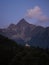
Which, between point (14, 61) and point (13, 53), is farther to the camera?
point (13, 53)

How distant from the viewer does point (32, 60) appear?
7181cm

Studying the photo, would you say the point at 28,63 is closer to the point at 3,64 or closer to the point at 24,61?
the point at 24,61

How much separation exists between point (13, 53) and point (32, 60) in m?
17.4

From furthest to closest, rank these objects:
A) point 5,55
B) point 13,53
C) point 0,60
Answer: point 13,53 → point 5,55 → point 0,60

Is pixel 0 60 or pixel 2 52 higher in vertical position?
pixel 2 52

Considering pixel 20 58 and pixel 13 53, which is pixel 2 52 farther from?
pixel 20 58

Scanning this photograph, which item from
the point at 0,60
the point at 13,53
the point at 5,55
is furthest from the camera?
the point at 13,53

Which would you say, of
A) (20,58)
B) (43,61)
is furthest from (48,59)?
(20,58)

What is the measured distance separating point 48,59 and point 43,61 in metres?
3.25

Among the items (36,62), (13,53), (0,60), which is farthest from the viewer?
(13,53)

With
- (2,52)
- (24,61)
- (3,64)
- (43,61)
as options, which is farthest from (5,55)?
(43,61)

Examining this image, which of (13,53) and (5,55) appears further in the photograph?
(13,53)

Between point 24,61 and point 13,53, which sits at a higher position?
point 13,53

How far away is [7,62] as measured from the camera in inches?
2953
